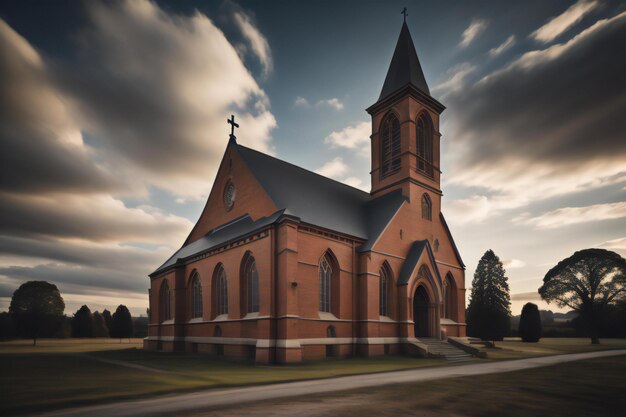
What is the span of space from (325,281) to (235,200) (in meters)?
10.1

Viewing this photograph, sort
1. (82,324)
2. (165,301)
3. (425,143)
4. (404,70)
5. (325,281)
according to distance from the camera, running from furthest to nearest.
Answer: (82,324) → (165,301) → (425,143) → (404,70) → (325,281)

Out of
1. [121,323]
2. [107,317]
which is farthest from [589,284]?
[107,317]

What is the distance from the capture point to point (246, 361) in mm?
22422

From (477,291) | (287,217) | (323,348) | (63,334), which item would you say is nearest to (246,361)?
(323,348)

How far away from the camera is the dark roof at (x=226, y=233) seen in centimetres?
2403

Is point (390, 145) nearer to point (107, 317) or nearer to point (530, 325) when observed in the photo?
point (530, 325)

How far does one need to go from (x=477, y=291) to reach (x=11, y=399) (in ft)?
168

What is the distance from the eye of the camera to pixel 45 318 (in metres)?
55.5

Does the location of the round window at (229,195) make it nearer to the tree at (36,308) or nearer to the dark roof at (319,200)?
the dark roof at (319,200)

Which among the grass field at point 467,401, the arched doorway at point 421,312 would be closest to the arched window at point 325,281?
the arched doorway at point 421,312

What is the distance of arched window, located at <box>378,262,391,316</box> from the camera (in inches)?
1059

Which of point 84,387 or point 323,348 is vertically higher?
point 84,387

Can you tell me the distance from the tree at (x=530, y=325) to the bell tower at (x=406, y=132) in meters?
27.0

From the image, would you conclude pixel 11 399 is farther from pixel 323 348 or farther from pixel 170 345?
pixel 170 345
